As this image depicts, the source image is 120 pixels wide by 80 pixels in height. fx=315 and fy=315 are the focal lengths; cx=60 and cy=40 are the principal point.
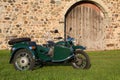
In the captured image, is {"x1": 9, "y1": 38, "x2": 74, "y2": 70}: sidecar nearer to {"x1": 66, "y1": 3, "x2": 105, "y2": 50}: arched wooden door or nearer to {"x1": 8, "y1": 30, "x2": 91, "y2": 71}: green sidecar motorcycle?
{"x1": 8, "y1": 30, "x2": 91, "y2": 71}: green sidecar motorcycle

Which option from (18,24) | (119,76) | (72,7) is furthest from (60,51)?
(72,7)

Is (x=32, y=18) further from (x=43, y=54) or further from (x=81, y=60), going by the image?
(x=81, y=60)

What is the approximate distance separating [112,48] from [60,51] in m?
8.02

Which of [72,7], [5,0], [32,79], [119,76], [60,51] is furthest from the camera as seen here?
[72,7]

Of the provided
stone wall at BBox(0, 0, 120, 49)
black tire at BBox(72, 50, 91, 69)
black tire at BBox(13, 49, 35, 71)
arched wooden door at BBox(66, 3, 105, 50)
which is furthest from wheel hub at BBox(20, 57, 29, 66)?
arched wooden door at BBox(66, 3, 105, 50)

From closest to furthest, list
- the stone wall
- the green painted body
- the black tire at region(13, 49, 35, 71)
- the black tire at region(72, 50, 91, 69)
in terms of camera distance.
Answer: the black tire at region(13, 49, 35, 71)
the green painted body
the black tire at region(72, 50, 91, 69)
the stone wall

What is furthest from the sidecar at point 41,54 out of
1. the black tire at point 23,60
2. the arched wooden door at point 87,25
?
the arched wooden door at point 87,25

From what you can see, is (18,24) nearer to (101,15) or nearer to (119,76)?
(101,15)

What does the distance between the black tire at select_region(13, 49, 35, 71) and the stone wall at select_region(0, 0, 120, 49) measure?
5950mm

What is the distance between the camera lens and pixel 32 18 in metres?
15.5

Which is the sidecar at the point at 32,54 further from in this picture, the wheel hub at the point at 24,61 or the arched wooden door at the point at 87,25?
the arched wooden door at the point at 87,25

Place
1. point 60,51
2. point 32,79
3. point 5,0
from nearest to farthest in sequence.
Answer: point 32,79
point 60,51
point 5,0

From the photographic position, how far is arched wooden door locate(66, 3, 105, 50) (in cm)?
1652

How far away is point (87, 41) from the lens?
16.8 metres
